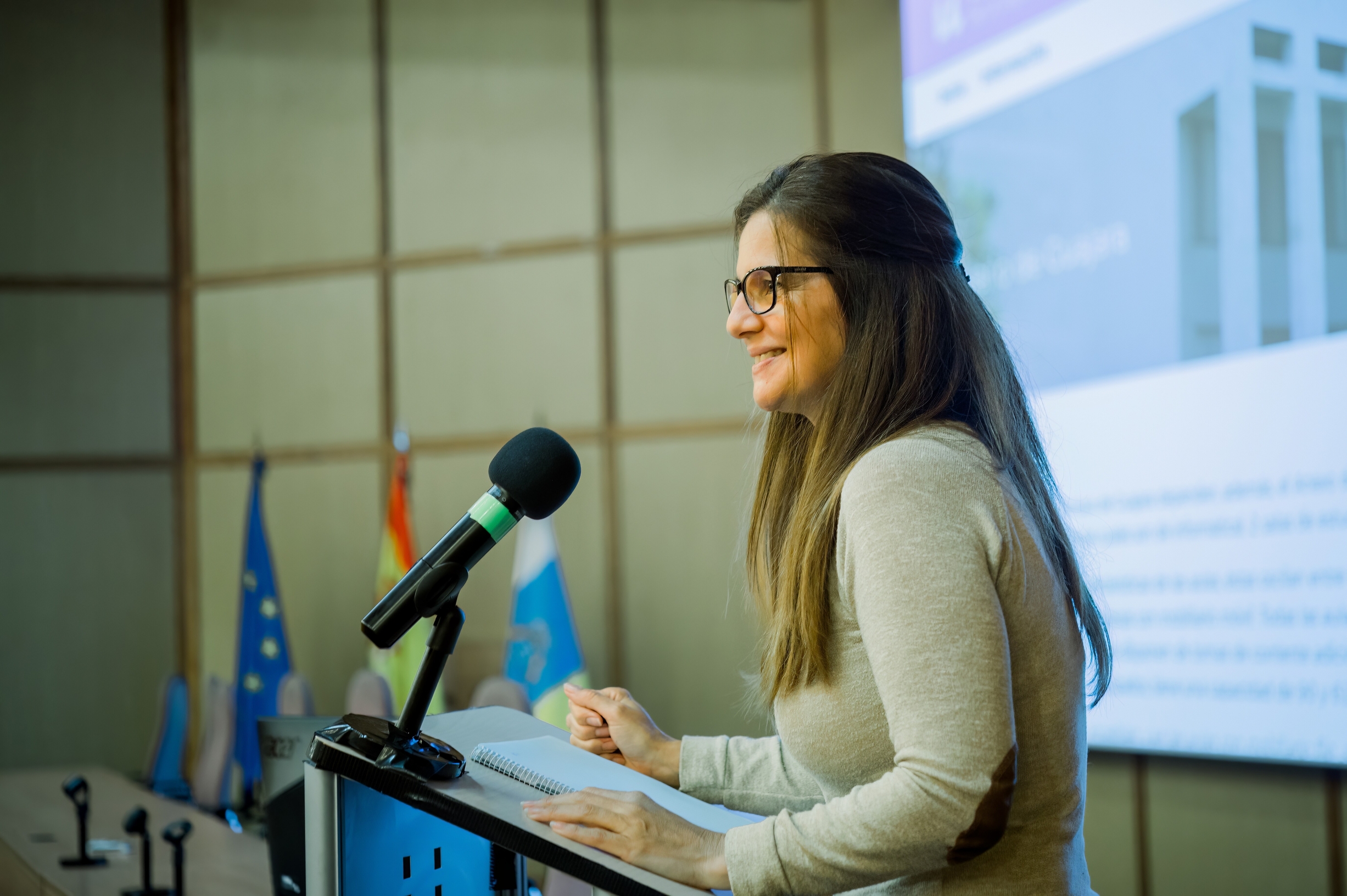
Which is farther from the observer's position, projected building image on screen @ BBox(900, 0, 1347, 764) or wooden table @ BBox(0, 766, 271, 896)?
projected building image on screen @ BBox(900, 0, 1347, 764)

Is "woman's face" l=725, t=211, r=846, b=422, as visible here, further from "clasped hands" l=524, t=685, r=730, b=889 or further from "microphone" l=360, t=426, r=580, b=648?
"clasped hands" l=524, t=685, r=730, b=889

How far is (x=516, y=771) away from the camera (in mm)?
1207

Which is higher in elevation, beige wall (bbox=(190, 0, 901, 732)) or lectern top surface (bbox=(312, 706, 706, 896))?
beige wall (bbox=(190, 0, 901, 732))

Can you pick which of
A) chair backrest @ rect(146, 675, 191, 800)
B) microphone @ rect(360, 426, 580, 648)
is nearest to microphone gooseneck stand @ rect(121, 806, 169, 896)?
microphone @ rect(360, 426, 580, 648)

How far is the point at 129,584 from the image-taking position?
19.5 feet

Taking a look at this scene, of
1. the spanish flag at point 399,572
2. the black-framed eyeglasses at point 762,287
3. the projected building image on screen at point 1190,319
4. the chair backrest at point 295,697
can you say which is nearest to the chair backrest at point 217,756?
the spanish flag at point 399,572

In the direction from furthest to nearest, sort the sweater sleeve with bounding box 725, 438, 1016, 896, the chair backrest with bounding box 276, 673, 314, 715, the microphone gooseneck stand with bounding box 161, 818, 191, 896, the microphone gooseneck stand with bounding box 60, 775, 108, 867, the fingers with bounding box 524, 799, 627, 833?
the chair backrest with bounding box 276, 673, 314, 715 → the microphone gooseneck stand with bounding box 60, 775, 108, 867 → the microphone gooseneck stand with bounding box 161, 818, 191, 896 → the fingers with bounding box 524, 799, 627, 833 → the sweater sleeve with bounding box 725, 438, 1016, 896

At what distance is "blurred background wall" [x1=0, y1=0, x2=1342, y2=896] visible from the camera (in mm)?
5195

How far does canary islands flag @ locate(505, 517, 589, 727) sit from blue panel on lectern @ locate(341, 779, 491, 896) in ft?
10.2

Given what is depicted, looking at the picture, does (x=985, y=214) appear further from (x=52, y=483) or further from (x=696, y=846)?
(x=52, y=483)

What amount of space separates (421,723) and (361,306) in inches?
192

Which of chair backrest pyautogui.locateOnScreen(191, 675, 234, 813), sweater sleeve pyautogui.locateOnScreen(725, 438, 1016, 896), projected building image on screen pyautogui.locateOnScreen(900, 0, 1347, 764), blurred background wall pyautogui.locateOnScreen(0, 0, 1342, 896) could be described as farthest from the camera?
blurred background wall pyautogui.locateOnScreen(0, 0, 1342, 896)

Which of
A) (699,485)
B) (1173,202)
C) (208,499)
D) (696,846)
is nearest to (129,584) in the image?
(208,499)

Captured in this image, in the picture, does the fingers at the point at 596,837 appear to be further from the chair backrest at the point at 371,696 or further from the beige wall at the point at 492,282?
the beige wall at the point at 492,282
